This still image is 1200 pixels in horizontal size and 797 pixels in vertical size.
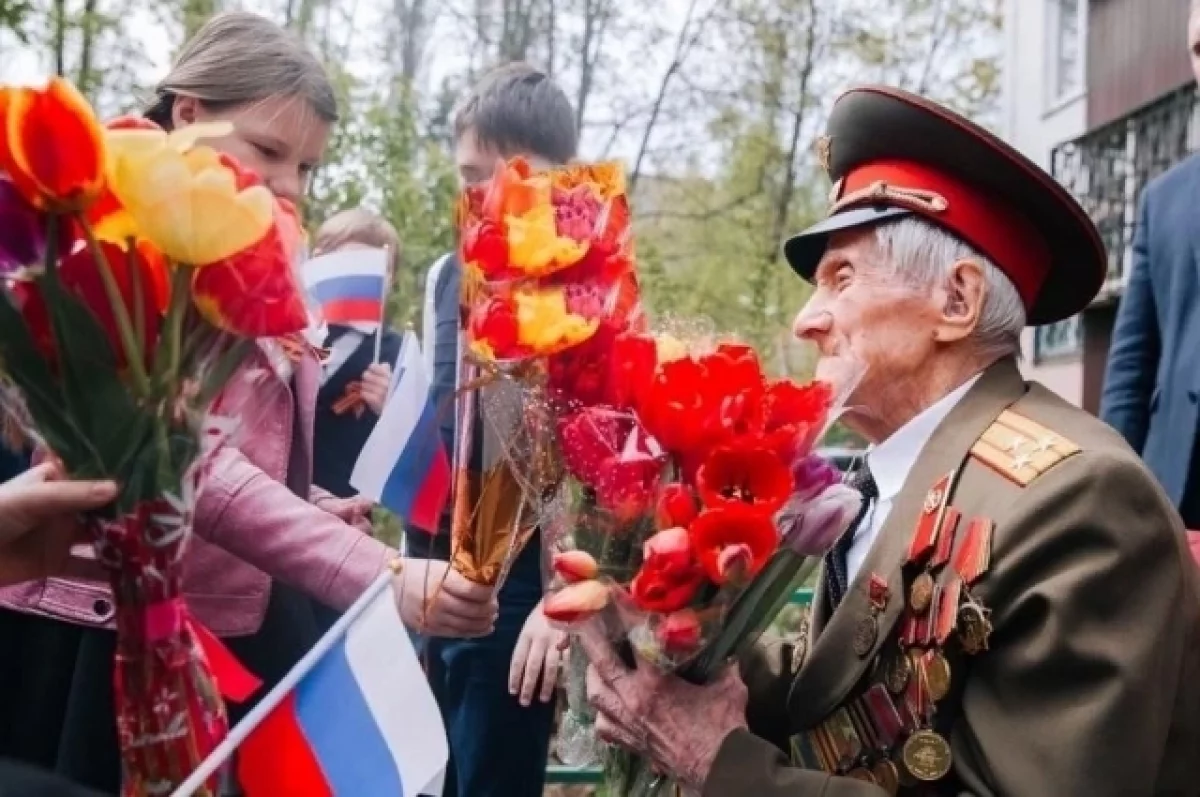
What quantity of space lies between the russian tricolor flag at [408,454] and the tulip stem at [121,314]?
2.37 ft

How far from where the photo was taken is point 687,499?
1599mm

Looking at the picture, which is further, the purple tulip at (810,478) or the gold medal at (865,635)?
the gold medal at (865,635)

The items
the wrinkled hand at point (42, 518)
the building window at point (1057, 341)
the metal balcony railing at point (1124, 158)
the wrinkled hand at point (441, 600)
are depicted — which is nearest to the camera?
the wrinkled hand at point (42, 518)

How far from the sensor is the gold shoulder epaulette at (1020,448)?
1.80 m

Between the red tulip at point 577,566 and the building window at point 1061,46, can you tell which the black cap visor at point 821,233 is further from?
the building window at point 1061,46

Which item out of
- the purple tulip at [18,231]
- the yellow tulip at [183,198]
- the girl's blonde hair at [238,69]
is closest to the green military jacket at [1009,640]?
the yellow tulip at [183,198]

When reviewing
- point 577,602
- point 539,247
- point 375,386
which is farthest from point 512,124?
point 577,602

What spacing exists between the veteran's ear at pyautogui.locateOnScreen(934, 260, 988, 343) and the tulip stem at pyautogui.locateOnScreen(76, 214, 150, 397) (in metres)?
1.12

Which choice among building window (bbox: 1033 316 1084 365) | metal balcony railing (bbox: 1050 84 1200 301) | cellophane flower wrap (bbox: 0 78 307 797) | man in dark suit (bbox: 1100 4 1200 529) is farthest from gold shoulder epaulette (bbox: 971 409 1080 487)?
building window (bbox: 1033 316 1084 365)

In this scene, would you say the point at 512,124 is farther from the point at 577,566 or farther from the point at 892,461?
the point at 577,566

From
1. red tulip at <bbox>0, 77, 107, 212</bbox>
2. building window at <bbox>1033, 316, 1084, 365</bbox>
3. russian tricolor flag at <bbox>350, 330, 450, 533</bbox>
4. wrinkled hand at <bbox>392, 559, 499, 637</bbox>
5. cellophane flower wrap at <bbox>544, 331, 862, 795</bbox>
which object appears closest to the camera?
red tulip at <bbox>0, 77, 107, 212</bbox>

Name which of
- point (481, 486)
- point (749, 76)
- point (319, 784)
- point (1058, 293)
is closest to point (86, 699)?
point (319, 784)

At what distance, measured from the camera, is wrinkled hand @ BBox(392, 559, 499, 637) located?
6.52 ft

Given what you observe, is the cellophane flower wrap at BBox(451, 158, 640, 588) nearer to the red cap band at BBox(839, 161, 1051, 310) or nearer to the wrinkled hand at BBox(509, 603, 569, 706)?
the red cap band at BBox(839, 161, 1051, 310)
